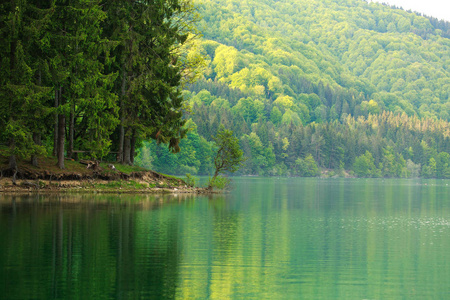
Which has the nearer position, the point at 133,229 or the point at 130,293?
the point at 130,293

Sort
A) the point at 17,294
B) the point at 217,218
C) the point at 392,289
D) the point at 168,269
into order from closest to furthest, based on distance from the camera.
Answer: the point at 17,294
the point at 392,289
the point at 168,269
the point at 217,218

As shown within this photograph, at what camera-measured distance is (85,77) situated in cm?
4622

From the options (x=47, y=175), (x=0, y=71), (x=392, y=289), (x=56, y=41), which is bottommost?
(x=392, y=289)

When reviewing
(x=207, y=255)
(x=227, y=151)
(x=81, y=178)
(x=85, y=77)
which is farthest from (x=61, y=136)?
(x=207, y=255)

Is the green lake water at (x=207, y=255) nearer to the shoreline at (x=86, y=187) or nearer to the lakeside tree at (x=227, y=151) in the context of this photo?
the shoreline at (x=86, y=187)

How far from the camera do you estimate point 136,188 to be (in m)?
52.3

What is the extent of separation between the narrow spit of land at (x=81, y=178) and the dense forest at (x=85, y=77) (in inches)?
37.0

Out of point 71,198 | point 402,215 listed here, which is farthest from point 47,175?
point 402,215

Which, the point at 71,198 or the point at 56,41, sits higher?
the point at 56,41

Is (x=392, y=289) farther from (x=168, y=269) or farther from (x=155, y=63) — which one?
(x=155, y=63)

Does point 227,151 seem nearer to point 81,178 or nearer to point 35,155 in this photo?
point 81,178

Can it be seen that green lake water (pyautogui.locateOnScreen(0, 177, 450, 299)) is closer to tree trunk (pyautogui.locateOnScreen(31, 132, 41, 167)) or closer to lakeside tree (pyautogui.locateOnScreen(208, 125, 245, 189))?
tree trunk (pyautogui.locateOnScreen(31, 132, 41, 167))

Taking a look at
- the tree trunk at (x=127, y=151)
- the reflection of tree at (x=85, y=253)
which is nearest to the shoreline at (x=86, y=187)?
the tree trunk at (x=127, y=151)

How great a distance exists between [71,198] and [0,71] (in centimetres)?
1064
